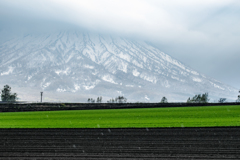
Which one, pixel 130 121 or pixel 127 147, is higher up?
pixel 130 121

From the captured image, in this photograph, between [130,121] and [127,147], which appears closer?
[127,147]

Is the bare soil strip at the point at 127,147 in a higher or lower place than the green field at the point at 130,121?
lower

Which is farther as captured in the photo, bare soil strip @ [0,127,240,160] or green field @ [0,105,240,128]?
green field @ [0,105,240,128]

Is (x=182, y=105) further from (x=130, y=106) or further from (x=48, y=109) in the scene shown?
(x=48, y=109)

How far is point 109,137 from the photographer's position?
20281 mm

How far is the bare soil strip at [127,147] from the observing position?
1431 cm

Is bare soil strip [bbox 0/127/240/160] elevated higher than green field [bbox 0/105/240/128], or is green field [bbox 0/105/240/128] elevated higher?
green field [bbox 0/105/240/128]

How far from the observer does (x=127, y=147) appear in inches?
645

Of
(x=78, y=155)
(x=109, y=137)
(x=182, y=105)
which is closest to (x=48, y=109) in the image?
(x=182, y=105)

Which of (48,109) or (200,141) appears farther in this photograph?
(48,109)

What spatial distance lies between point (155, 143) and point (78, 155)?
15.6 ft

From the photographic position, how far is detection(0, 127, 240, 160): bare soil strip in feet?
47.0

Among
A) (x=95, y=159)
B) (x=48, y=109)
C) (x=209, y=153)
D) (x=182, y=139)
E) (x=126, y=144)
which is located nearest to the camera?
(x=95, y=159)

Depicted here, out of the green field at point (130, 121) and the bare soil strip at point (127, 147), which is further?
the green field at point (130, 121)
